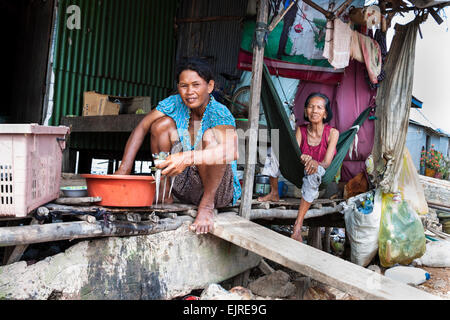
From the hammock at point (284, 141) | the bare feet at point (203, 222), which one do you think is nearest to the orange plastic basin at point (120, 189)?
the bare feet at point (203, 222)

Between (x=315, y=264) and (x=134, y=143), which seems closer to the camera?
(x=315, y=264)

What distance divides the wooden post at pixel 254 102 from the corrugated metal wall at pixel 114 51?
367 cm

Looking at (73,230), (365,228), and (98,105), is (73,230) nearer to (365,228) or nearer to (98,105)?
(365,228)

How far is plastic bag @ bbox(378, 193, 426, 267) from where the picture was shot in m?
3.43

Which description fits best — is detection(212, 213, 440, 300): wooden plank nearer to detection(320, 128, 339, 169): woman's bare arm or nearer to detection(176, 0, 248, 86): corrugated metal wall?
detection(320, 128, 339, 169): woman's bare arm

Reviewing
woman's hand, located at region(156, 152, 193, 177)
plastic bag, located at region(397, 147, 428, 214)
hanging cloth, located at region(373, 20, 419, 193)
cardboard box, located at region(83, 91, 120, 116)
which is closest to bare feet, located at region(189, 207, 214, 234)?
woman's hand, located at region(156, 152, 193, 177)

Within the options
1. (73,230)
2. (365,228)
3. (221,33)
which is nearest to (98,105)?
(221,33)

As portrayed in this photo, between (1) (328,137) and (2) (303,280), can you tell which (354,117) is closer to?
(1) (328,137)

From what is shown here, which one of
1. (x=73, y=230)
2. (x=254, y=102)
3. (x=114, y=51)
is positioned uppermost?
(x=114, y=51)

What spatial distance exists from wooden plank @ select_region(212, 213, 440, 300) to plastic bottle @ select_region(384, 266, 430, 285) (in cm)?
152

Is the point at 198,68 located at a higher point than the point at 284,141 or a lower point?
higher

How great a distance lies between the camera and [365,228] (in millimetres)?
3537

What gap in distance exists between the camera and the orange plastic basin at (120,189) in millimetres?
2146

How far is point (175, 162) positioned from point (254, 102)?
113 cm
